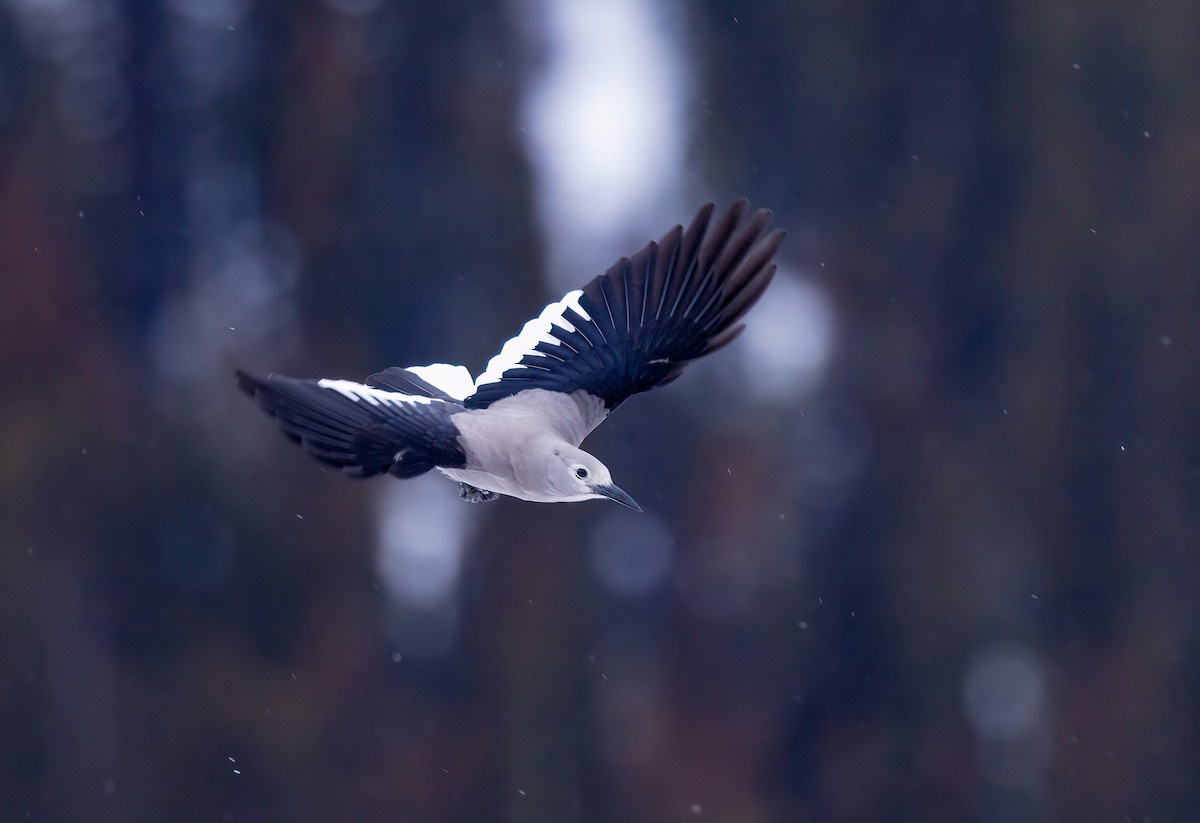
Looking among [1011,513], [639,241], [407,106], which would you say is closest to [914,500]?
[1011,513]

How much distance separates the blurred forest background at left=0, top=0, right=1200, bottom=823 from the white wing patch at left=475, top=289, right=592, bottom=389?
3.53 m

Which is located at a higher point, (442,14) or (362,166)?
(442,14)

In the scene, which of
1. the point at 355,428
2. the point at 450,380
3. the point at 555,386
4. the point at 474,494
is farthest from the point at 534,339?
the point at 355,428

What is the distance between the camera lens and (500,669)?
7.12 metres

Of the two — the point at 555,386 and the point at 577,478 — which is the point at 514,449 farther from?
the point at 555,386

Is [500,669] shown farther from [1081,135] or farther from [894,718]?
[1081,135]

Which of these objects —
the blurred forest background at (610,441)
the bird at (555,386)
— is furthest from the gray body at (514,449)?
the blurred forest background at (610,441)

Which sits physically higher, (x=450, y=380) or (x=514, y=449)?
(x=450, y=380)

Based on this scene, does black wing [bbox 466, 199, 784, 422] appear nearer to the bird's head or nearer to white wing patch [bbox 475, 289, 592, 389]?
white wing patch [bbox 475, 289, 592, 389]

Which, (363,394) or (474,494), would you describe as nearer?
(363,394)

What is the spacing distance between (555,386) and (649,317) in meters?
0.25

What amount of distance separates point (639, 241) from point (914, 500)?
69.1 inches

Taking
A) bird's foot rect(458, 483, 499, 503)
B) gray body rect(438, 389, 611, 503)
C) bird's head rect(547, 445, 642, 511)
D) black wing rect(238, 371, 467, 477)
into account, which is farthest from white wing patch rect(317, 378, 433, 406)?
bird's head rect(547, 445, 642, 511)

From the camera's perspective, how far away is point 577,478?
2.74 meters
